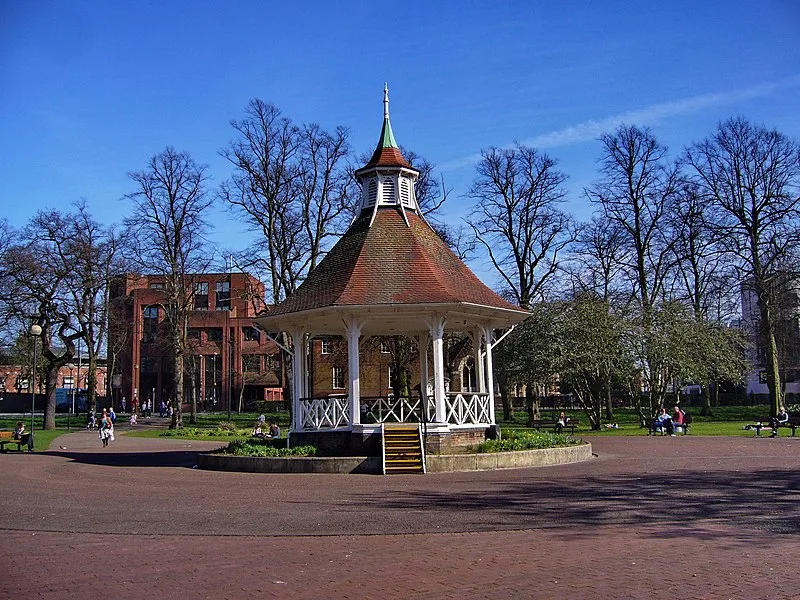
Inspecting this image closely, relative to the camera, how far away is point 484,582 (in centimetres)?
808

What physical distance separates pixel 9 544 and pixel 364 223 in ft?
56.8

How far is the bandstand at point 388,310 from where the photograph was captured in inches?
892

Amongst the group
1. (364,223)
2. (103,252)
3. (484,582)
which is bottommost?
(484,582)

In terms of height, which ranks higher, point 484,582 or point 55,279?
point 55,279

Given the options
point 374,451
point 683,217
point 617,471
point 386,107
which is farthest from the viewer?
point 683,217

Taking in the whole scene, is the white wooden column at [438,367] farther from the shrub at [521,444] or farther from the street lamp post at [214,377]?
the street lamp post at [214,377]

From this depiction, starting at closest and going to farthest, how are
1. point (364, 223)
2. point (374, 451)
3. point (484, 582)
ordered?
point (484, 582) → point (374, 451) → point (364, 223)

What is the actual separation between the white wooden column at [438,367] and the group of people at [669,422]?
1647 centimetres

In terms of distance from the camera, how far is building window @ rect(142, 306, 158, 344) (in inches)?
3140

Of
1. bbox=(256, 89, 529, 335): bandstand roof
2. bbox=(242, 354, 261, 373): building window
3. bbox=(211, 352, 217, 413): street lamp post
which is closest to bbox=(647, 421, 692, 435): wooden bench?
bbox=(256, 89, 529, 335): bandstand roof

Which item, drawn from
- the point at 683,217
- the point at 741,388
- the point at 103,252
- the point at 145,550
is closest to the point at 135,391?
the point at 103,252

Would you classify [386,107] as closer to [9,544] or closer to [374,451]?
[374,451]

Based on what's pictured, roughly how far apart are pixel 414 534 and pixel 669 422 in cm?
2704

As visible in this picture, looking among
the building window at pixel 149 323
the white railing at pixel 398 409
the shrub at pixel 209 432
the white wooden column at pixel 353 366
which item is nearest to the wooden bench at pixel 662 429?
the white railing at pixel 398 409
